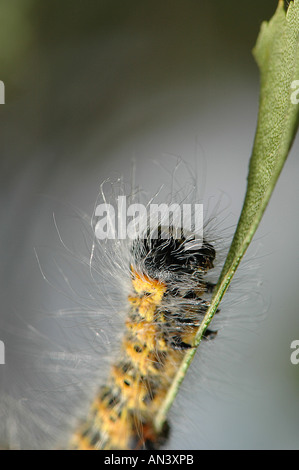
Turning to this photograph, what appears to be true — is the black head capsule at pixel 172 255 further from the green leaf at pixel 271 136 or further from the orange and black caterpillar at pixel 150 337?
the green leaf at pixel 271 136

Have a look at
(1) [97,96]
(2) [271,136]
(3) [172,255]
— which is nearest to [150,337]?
(3) [172,255]

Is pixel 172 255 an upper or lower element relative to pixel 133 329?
upper

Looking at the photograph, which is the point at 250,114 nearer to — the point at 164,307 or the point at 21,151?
the point at 21,151

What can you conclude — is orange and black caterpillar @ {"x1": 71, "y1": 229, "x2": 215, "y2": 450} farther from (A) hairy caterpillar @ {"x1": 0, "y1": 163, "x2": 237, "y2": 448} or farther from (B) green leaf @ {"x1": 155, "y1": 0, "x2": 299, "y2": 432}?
(B) green leaf @ {"x1": 155, "y1": 0, "x2": 299, "y2": 432}

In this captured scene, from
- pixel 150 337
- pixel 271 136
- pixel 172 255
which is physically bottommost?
pixel 150 337

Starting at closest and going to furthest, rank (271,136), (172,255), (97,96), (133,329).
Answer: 1. (271,136)
2. (172,255)
3. (133,329)
4. (97,96)

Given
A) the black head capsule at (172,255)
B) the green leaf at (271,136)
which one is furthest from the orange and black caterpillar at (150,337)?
the green leaf at (271,136)

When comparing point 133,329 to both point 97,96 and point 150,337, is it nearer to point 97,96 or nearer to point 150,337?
point 150,337

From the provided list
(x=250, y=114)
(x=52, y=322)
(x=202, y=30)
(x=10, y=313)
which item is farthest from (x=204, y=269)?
(x=250, y=114)
